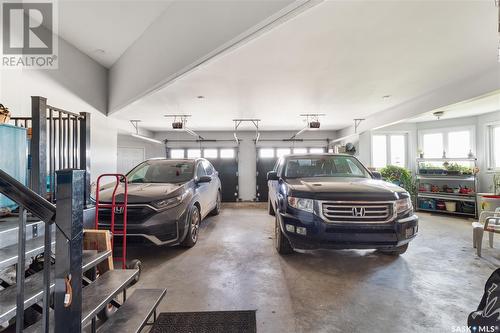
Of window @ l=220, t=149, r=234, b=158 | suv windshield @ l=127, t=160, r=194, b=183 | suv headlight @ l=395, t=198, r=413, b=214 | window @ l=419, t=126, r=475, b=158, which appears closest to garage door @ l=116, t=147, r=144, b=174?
window @ l=220, t=149, r=234, b=158

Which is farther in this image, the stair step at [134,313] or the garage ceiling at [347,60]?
the garage ceiling at [347,60]

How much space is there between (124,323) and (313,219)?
2023 millimetres

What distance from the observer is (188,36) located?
9.50 feet

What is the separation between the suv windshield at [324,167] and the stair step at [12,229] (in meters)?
3.07

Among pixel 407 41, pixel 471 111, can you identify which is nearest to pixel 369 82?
pixel 407 41

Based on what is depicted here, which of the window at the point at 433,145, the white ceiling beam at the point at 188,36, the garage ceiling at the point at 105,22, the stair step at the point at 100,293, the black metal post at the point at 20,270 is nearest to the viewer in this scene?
the black metal post at the point at 20,270

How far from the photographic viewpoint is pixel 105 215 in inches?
118

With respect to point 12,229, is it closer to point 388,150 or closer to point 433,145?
point 388,150

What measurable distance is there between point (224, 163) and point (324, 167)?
549 centimetres

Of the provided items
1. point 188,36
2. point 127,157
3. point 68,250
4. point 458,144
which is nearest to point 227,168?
point 127,157

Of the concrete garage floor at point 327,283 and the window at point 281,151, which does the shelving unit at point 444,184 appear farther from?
the window at point 281,151

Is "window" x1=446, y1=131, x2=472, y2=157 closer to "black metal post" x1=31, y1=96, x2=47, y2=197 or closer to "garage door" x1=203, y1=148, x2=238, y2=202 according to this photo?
"garage door" x1=203, y1=148, x2=238, y2=202

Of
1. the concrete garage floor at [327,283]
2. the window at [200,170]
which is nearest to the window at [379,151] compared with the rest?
the concrete garage floor at [327,283]

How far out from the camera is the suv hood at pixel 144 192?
9.97 ft
